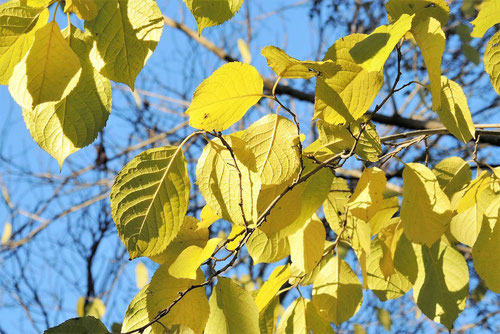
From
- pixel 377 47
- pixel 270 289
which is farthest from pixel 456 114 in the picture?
pixel 270 289

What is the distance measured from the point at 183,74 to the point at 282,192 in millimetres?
3145

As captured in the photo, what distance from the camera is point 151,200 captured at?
1.87 feet

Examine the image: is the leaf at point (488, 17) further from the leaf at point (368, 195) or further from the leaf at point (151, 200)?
the leaf at point (151, 200)

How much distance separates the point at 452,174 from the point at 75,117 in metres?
0.53

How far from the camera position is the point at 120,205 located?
56 cm

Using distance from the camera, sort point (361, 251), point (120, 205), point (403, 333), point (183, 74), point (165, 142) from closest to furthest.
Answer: point (120, 205)
point (361, 251)
point (165, 142)
point (403, 333)
point (183, 74)

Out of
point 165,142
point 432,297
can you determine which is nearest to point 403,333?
point 165,142

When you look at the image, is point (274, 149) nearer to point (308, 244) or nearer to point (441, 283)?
point (308, 244)

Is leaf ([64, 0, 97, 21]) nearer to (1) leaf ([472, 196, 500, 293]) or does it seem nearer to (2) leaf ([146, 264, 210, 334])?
(2) leaf ([146, 264, 210, 334])

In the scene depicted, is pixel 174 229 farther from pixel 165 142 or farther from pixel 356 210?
pixel 165 142

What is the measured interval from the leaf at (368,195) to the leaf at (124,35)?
11.5 inches

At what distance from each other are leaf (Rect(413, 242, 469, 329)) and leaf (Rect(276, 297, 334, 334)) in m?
0.14

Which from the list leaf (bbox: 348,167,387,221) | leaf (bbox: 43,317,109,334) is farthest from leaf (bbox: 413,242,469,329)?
leaf (bbox: 43,317,109,334)

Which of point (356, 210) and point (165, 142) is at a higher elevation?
point (165, 142)
